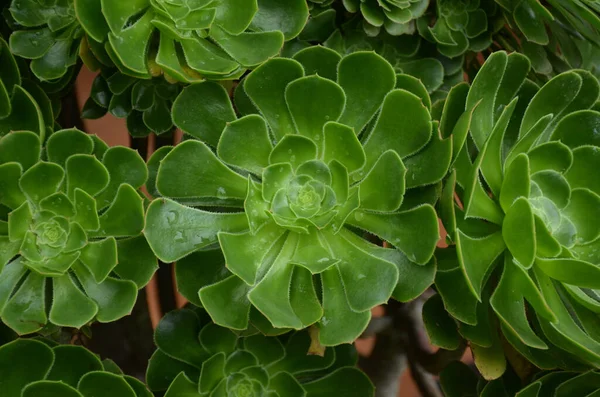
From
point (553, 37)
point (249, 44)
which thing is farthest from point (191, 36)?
point (553, 37)

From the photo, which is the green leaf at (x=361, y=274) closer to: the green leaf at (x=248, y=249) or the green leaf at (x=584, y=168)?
the green leaf at (x=248, y=249)

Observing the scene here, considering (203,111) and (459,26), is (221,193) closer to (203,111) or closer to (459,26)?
(203,111)

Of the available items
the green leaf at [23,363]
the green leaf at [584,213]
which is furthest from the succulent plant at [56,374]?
the green leaf at [584,213]

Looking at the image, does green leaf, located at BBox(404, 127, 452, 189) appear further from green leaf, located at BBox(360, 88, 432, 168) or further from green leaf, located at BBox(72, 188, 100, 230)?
green leaf, located at BBox(72, 188, 100, 230)

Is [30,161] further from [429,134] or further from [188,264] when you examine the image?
[429,134]

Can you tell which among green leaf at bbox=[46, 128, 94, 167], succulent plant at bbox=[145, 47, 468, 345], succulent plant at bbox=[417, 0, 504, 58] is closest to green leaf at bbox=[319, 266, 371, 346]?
succulent plant at bbox=[145, 47, 468, 345]
